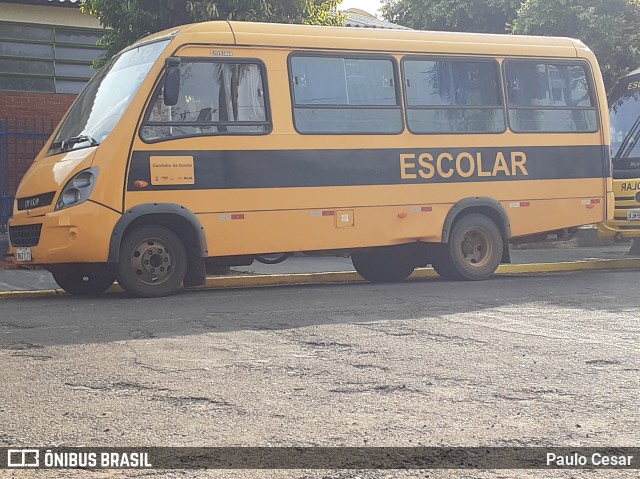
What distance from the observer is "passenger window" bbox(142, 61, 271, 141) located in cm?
1116

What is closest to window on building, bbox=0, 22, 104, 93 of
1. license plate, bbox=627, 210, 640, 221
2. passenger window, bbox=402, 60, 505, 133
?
passenger window, bbox=402, 60, 505, 133

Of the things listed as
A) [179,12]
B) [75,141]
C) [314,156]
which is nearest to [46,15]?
[179,12]

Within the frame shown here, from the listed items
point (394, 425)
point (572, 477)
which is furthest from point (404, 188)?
point (572, 477)

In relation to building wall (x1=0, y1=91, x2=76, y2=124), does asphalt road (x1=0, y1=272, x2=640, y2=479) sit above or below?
below

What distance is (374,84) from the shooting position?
1252cm

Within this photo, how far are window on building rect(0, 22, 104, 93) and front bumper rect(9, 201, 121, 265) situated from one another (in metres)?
8.67

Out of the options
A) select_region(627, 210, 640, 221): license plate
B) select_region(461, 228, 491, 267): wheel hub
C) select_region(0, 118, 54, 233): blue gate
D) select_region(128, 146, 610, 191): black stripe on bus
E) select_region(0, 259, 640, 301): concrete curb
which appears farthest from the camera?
select_region(627, 210, 640, 221): license plate

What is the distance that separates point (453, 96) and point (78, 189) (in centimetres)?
482

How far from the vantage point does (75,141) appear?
11.3 m

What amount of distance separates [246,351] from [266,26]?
5717 millimetres

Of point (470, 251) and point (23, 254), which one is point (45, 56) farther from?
point (470, 251)

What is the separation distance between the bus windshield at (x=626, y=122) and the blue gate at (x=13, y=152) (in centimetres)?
899

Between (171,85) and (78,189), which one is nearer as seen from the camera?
(78,189)

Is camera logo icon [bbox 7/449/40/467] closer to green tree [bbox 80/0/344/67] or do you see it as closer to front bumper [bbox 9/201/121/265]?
front bumper [bbox 9/201/121/265]
